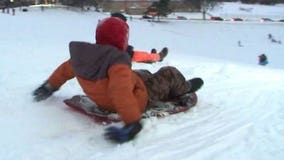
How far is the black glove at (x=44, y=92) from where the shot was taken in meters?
5.00

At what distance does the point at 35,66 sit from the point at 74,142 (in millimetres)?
4518

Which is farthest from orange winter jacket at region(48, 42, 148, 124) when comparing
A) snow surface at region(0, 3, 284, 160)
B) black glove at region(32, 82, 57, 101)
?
black glove at region(32, 82, 57, 101)

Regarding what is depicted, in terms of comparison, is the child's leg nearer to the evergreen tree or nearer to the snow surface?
the snow surface

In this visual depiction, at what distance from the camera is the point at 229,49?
116ft

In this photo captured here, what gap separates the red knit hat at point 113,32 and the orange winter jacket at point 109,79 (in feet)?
0.31

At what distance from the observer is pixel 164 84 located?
480 centimetres

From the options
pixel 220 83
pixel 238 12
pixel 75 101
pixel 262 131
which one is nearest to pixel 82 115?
pixel 75 101

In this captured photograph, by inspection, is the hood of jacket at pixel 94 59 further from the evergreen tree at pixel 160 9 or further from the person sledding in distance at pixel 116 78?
the evergreen tree at pixel 160 9

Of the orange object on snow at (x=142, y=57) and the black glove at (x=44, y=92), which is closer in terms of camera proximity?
the black glove at (x=44, y=92)

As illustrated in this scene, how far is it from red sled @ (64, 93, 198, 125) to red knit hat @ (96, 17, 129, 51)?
623 millimetres

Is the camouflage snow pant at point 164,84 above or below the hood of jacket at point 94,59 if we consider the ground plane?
below

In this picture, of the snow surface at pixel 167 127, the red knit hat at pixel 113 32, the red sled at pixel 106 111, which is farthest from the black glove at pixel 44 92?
the red knit hat at pixel 113 32

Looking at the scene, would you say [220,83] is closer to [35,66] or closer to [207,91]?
[207,91]

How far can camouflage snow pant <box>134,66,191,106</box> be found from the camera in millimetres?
4707
